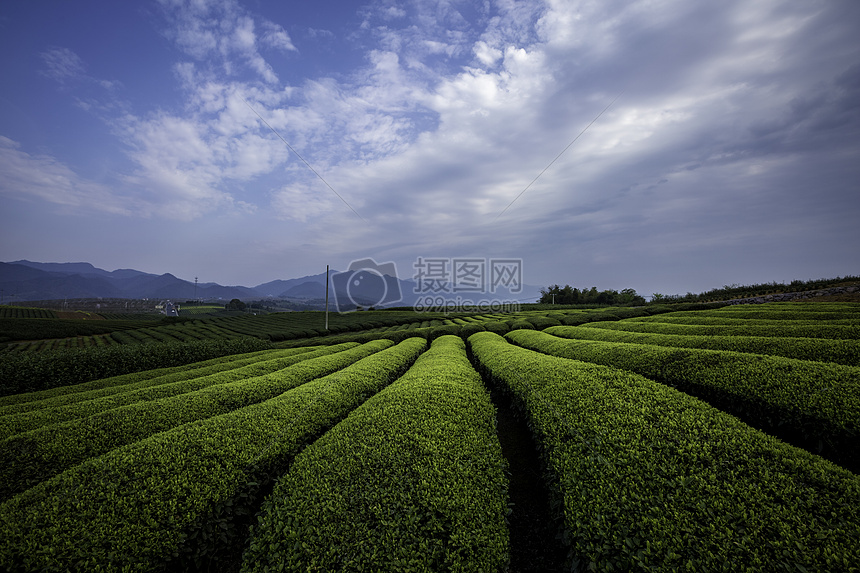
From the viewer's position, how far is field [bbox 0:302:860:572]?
354 cm

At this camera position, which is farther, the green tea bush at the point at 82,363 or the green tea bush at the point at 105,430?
the green tea bush at the point at 82,363

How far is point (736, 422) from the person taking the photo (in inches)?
207

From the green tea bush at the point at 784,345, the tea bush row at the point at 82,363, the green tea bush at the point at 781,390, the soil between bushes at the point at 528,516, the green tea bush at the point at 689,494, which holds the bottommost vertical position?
the soil between bushes at the point at 528,516

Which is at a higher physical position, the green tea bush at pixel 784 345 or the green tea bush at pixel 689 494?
the green tea bush at pixel 784 345

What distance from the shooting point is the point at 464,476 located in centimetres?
488

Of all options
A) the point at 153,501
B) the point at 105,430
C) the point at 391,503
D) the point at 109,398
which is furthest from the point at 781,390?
the point at 109,398

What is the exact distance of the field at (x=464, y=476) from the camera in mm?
3539

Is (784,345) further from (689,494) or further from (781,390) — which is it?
(689,494)

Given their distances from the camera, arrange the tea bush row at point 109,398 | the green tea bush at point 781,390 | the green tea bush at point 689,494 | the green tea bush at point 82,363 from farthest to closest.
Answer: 1. the green tea bush at point 82,363
2. the tea bush row at point 109,398
3. the green tea bush at point 781,390
4. the green tea bush at point 689,494

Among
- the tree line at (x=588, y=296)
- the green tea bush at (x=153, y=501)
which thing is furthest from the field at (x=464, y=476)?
the tree line at (x=588, y=296)

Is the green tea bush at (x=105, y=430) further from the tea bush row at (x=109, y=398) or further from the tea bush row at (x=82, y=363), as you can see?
the tea bush row at (x=82, y=363)

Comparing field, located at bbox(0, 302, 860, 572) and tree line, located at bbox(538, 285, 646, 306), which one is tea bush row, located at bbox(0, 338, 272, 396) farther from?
tree line, located at bbox(538, 285, 646, 306)

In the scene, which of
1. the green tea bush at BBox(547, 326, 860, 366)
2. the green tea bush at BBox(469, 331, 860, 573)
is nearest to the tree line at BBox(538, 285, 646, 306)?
the green tea bush at BBox(547, 326, 860, 366)

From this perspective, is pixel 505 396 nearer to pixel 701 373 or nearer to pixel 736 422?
pixel 701 373
